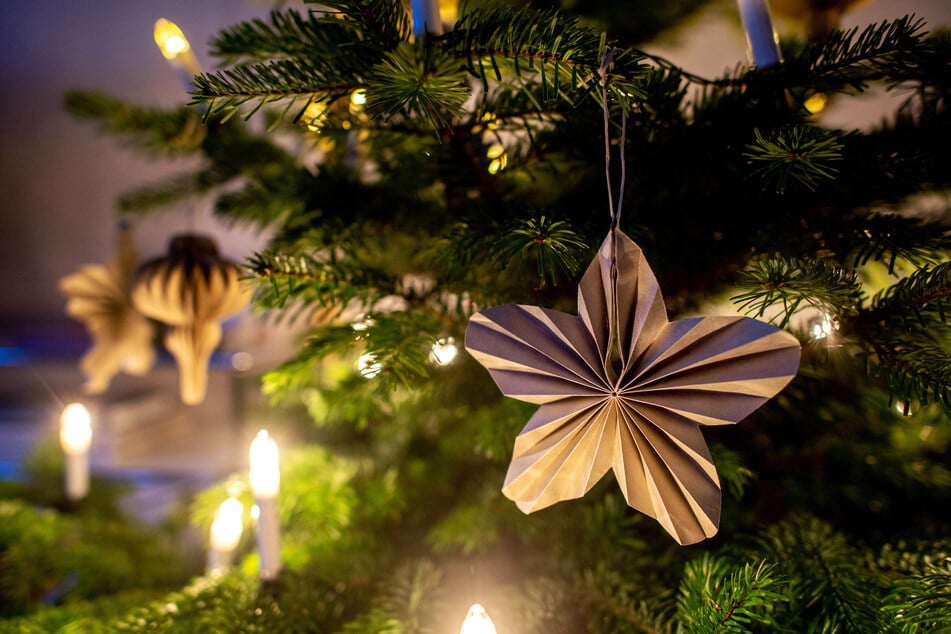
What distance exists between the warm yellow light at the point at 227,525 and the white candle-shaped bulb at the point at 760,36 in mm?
616

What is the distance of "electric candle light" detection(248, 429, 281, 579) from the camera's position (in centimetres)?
41

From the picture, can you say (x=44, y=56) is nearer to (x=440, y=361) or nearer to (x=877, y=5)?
(x=440, y=361)

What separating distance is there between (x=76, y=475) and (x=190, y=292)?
40 cm

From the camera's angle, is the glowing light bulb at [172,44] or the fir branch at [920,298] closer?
the fir branch at [920,298]

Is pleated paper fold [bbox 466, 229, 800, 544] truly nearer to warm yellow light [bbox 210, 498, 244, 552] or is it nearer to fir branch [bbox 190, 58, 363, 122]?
fir branch [bbox 190, 58, 363, 122]

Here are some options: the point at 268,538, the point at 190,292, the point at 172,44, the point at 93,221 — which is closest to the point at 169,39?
the point at 172,44

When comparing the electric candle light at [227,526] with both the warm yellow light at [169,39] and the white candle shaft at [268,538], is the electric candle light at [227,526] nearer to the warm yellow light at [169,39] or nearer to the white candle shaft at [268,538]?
the white candle shaft at [268,538]

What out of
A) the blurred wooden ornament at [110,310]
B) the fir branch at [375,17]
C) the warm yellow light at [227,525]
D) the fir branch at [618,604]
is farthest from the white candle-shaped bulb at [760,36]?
the blurred wooden ornament at [110,310]

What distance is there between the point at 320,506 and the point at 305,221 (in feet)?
0.96

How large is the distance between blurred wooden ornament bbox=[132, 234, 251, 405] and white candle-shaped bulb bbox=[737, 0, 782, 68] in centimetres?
45

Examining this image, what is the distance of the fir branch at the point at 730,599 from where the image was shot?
0.24 meters

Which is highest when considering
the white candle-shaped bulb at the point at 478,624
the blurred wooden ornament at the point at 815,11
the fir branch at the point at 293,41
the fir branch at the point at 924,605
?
the blurred wooden ornament at the point at 815,11

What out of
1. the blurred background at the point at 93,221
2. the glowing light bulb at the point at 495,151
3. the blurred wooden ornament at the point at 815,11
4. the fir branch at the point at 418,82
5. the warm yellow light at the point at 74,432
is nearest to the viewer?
the fir branch at the point at 418,82

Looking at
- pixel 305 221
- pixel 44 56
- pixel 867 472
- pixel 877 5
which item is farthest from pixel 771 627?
pixel 44 56
